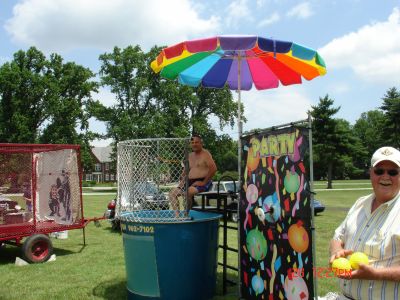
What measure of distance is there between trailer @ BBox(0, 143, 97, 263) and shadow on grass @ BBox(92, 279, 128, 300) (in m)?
2.41

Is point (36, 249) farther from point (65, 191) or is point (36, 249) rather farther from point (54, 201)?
point (65, 191)

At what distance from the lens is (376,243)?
9.84 feet

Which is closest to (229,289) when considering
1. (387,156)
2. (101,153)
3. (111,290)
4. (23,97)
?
(111,290)

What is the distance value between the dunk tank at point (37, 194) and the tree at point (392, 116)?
5174cm

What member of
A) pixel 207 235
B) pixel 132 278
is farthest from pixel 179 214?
pixel 132 278

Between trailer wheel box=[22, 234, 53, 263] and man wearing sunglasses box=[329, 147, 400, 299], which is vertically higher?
man wearing sunglasses box=[329, 147, 400, 299]

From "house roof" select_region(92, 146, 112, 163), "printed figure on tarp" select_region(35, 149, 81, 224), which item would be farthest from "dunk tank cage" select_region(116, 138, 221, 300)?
"house roof" select_region(92, 146, 112, 163)

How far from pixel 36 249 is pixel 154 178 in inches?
167

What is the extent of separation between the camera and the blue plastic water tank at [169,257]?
19.0 feet

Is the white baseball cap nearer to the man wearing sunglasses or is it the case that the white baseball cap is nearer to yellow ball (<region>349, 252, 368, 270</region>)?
the man wearing sunglasses

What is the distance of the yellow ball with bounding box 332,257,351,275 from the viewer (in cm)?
291

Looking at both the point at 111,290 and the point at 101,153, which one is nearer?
the point at 111,290

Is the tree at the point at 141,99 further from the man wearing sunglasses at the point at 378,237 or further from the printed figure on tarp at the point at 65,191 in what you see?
the man wearing sunglasses at the point at 378,237

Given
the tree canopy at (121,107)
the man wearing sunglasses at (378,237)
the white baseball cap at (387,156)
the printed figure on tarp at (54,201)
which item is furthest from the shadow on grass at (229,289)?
the tree canopy at (121,107)
